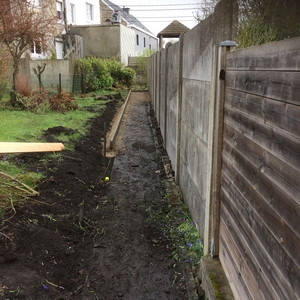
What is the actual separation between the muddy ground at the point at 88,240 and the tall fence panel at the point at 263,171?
Result: 1.28 metres

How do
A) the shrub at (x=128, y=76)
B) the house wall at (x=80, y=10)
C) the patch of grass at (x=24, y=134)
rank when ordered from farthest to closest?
the house wall at (x=80, y=10) < the shrub at (x=128, y=76) < the patch of grass at (x=24, y=134)

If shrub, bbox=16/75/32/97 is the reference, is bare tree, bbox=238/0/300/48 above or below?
above

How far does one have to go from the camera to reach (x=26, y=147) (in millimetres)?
6301

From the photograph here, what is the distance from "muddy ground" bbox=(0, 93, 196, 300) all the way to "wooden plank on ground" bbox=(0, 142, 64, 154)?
0.82ft

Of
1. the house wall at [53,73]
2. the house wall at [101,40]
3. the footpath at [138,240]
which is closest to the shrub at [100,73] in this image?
the house wall at [53,73]

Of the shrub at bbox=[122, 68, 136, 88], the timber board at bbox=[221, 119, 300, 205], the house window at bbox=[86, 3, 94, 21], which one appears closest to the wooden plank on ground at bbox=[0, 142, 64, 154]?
the timber board at bbox=[221, 119, 300, 205]

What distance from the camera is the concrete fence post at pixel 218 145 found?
8.92 feet

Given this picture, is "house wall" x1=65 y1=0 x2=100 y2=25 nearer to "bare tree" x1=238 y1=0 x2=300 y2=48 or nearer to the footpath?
the footpath

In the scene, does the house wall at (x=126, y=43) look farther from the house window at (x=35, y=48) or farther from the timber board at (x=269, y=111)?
the timber board at (x=269, y=111)

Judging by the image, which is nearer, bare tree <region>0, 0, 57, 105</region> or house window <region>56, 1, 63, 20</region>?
bare tree <region>0, 0, 57, 105</region>

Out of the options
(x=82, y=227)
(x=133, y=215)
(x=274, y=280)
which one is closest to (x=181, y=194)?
(x=133, y=215)

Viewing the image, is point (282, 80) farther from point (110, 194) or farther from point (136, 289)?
point (110, 194)

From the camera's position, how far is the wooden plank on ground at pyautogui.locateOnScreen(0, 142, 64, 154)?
231 inches

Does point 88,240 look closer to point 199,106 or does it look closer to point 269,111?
point 199,106
